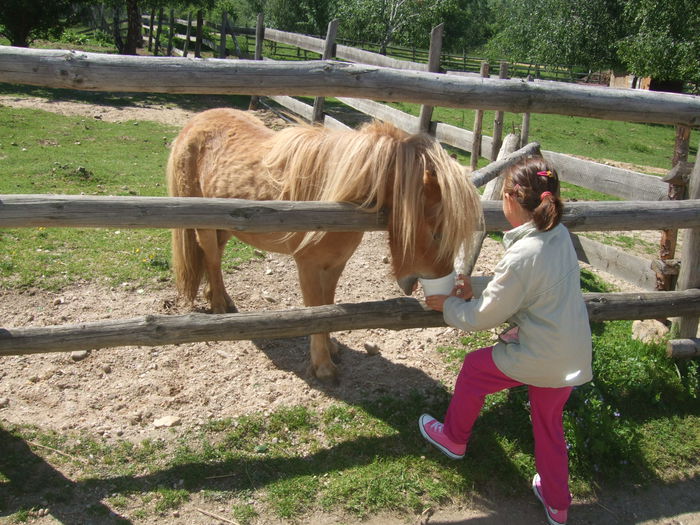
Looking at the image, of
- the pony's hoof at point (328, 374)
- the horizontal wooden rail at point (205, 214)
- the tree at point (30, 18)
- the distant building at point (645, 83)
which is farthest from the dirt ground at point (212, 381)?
the distant building at point (645, 83)

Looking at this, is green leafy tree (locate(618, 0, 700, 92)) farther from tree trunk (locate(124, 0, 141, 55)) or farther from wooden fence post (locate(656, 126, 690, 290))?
tree trunk (locate(124, 0, 141, 55))

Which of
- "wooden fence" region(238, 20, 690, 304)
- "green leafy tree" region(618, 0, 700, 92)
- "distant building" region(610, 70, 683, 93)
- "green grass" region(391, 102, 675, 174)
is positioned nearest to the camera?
"wooden fence" region(238, 20, 690, 304)

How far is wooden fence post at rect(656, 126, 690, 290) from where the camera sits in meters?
4.60

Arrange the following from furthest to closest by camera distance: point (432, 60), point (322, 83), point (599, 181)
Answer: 1. point (432, 60)
2. point (599, 181)
3. point (322, 83)

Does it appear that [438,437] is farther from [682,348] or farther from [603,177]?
[603,177]

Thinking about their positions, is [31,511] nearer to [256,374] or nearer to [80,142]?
[256,374]

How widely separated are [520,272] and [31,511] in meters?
2.73

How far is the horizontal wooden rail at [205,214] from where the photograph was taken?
2680mm

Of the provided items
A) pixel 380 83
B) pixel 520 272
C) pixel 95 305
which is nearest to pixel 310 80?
pixel 380 83

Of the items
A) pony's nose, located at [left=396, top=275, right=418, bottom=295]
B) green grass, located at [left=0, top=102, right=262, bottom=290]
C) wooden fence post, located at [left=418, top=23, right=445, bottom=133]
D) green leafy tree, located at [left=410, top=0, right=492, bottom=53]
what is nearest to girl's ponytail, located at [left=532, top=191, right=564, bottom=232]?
pony's nose, located at [left=396, top=275, right=418, bottom=295]

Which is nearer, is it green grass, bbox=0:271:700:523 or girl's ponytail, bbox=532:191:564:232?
girl's ponytail, bbox=532:191:564:232

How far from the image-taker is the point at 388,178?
2928 mm

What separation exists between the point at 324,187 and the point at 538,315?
4.84ft

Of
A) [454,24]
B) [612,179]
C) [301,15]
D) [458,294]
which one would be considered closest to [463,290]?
[458,294]
